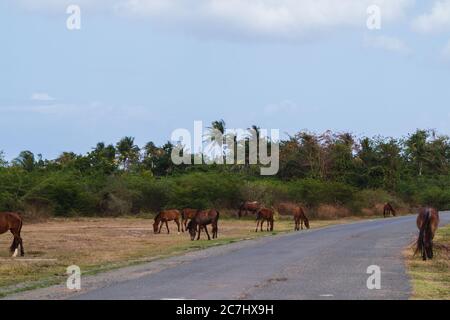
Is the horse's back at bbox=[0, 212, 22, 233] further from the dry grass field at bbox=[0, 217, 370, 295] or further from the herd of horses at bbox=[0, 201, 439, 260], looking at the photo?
the dry grass field at bbox=[0, 217, 370, 295]

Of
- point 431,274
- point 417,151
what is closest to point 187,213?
point 431,274

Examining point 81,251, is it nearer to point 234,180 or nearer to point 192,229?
point 192,229

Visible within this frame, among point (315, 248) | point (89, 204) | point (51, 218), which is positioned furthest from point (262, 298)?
point (89, 204)

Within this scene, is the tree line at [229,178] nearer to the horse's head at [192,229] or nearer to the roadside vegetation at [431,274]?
the horse's head at [192,229]

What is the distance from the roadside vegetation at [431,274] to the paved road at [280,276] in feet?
1.04

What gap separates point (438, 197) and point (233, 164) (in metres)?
23.1

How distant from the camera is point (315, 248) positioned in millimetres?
27891

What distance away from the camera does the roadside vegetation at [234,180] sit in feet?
196

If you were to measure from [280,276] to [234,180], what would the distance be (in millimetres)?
48356

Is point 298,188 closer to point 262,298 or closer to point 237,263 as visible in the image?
point 237,263

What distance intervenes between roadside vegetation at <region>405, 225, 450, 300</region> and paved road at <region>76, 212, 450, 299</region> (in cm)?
32

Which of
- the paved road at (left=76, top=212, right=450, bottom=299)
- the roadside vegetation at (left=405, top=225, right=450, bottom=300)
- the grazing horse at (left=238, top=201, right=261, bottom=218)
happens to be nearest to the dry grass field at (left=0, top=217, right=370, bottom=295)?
the paved road at (left=76, top=212, right=450, bottom=299)

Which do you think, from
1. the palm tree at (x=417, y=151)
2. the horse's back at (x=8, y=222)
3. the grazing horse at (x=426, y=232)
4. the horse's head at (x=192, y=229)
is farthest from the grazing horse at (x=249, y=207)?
the palm tree at (x=417, y=151)

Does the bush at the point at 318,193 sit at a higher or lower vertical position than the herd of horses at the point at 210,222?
higher
